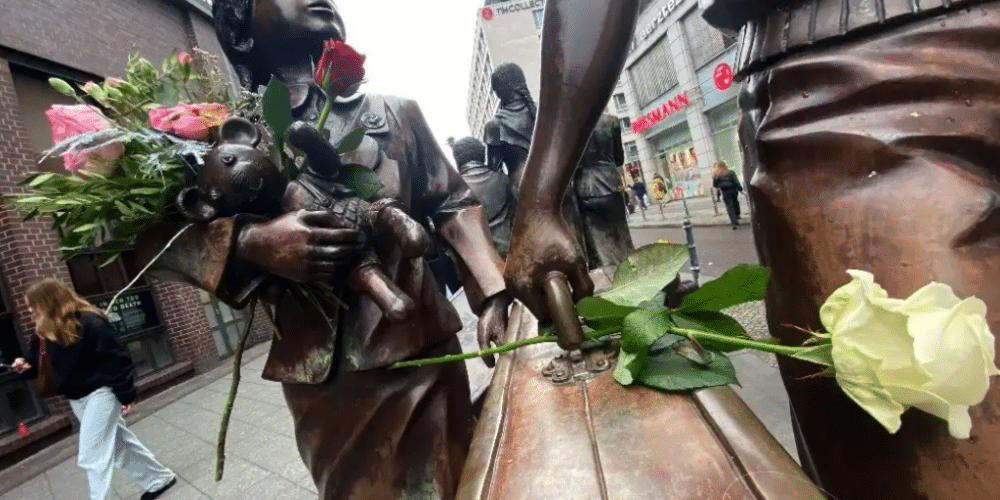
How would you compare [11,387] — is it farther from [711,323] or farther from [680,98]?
[680,98]

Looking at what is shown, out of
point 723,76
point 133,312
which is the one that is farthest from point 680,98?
point 133,312

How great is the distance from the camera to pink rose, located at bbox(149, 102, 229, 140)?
1.28 m

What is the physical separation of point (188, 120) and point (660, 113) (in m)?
21.9

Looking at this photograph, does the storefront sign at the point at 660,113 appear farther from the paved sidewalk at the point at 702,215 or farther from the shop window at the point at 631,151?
the shop window at the point at 631,151

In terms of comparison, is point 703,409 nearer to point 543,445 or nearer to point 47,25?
point 543,445

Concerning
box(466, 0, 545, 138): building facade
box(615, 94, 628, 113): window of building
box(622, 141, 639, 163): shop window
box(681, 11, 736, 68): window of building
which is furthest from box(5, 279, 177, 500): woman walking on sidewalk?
box(466, 0, 545, 138): building facade

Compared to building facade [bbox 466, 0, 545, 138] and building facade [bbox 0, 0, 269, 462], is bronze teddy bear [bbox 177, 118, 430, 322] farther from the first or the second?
building facade [bbox 466, 0, 545, 138]

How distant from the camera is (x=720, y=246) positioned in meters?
9.50

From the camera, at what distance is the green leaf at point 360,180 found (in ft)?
4.62

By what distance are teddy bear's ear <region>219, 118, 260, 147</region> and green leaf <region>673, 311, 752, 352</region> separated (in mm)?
1060

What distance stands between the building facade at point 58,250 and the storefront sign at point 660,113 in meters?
15.0

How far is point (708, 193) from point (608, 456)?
66.5 feet

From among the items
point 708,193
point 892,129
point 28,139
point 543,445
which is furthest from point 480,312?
point 708,193

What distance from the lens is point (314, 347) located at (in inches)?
58.4
